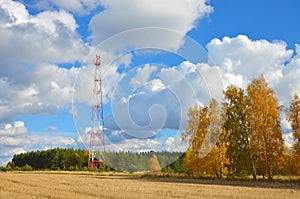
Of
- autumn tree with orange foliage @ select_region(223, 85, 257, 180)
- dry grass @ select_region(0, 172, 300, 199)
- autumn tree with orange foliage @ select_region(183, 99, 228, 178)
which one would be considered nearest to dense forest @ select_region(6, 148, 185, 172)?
dry grass @ select_region(0, 172, 300, 199)

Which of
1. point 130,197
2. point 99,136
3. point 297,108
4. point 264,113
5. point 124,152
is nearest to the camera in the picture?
point 130,197

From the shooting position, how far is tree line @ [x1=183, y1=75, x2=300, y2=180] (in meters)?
41.2

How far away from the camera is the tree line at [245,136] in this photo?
41.2 m

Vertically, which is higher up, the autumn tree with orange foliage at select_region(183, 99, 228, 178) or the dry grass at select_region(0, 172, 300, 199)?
the autumn tree with orange foliage at select_region(183, 99, 228, 178)

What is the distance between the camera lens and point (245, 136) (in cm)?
4625

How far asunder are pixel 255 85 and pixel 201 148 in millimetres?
9825

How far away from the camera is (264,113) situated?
4241 cm

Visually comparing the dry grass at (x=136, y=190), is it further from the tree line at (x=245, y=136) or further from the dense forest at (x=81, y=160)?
the tree line at (x=245, y=136)

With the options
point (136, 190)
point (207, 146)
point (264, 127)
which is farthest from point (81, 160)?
point (136, 190)

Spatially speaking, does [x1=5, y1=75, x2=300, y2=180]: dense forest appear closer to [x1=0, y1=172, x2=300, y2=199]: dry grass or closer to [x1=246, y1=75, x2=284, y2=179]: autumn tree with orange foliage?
[x1=246, y1=75, x2=284, y2=179]: autumn tree with orange foliage

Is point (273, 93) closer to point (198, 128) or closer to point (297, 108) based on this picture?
point (297, 108)

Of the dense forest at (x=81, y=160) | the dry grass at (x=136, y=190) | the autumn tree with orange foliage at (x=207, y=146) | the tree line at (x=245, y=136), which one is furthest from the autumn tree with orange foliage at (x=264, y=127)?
the dense forest at (x=81, y=160)

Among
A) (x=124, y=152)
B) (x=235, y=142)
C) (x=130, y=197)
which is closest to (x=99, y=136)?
(x=124, y=152)

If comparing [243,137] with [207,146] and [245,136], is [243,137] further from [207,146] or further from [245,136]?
[207,146]
